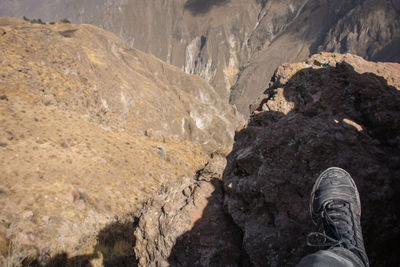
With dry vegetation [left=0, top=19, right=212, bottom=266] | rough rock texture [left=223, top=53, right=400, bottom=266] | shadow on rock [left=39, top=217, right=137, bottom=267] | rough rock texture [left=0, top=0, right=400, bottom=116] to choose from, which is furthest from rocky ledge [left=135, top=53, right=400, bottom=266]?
rough rock texture [left=0, top=0, right=400, bottom=116]

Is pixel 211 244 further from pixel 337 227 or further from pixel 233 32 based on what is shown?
pixel 233 32

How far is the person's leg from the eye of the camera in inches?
73.2

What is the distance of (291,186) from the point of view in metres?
2.66

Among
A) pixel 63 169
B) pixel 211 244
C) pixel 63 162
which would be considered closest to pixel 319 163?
pixel 211 244

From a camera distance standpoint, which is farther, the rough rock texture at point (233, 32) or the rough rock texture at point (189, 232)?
the rough rock texture at point (233, 32)

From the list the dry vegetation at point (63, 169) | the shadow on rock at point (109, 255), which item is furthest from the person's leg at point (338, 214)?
the dry vegetation at point (63, 169)

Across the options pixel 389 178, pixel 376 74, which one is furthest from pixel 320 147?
pixel 376 74

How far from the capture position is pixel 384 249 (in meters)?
2.20

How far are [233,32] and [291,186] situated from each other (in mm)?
159007

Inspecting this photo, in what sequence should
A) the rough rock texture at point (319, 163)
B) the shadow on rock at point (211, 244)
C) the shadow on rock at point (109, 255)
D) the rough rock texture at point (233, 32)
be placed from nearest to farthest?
the rough rock texture at point (319, 163), the shadow on rock at point (211, 244), the shadow on rock at point (109, 255), the rough rock texture at point (233, 32)

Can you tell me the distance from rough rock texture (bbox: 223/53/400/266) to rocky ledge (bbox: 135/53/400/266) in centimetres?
1

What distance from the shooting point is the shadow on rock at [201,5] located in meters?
153

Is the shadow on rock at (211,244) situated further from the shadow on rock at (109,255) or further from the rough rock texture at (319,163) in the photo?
the shadow on rock at (109,255)

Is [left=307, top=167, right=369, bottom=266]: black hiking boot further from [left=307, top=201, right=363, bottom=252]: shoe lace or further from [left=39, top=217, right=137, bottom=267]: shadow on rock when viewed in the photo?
[left=39, top=217, right=137, bottom=267]: shadow on rock
